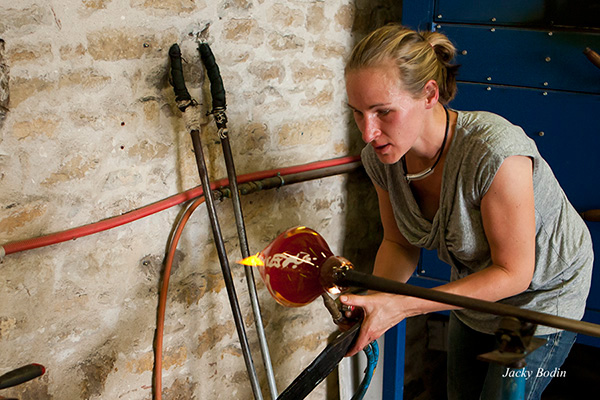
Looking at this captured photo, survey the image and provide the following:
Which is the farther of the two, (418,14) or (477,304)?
(418,14)

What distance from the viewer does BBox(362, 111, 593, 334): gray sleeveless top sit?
135 cm

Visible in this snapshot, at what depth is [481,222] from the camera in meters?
1.43

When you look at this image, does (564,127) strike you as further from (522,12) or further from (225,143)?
(225,143)

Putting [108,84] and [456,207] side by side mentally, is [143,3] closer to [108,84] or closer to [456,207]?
[108,84]

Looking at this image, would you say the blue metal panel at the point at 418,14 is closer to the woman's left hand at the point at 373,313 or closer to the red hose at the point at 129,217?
the red hose at the point at 129,217

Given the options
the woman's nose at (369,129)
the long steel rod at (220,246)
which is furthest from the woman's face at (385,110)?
the long steel rod at (220,246)

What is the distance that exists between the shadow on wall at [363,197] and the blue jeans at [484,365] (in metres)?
0.76

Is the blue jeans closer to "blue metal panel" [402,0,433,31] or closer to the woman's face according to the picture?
the woman's face

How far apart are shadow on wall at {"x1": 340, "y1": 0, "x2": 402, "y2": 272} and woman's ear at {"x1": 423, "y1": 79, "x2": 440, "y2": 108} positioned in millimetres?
928

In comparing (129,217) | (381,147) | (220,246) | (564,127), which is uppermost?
(381,147)

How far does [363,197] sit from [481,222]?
3.65 feet

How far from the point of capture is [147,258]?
1.78 meters

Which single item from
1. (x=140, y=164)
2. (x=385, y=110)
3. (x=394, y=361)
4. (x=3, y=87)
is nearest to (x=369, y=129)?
(x=385, y=110)

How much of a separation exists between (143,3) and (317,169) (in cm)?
84
